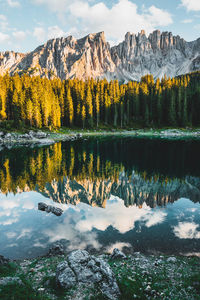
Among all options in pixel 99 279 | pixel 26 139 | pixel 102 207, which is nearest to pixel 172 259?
pixel 99 279

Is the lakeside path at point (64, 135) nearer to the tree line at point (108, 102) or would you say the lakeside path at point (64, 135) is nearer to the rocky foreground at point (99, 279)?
the tree line at point (108, 102)

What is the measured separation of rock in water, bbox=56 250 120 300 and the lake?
3.75 meters

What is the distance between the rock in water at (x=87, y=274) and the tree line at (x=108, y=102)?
8188cm

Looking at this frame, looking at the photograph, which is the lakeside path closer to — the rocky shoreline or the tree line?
the rocky shoreline

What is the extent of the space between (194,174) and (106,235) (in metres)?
20.1

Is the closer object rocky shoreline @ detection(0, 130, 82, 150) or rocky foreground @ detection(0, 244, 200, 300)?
rocky foreground @ detection(0, 244, 200, 300)

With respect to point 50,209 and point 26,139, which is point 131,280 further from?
point 26,139

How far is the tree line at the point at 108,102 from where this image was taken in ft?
294

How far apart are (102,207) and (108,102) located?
94.5m

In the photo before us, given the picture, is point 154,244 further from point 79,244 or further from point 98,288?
point 98,288

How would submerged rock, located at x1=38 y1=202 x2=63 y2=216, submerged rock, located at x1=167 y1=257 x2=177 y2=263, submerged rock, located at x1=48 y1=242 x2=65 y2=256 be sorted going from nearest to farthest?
1. submerged rock, located at x1=167 y1=257 x2=177 y2=263
2. submerged rock, located at x1=48 y1=242 x2=65 y2=256
3. submerged rock, located at x1=38 y1=202 x2=63 y2=216

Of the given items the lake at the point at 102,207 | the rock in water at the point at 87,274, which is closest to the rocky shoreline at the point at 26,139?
the lake at the point at 102,207

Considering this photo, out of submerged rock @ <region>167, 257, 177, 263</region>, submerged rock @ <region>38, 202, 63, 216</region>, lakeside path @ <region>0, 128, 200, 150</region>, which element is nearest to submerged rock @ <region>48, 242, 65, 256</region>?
submerged rock @ <region>38, 202, 63, 216</region>

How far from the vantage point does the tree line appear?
89688 millimetres
